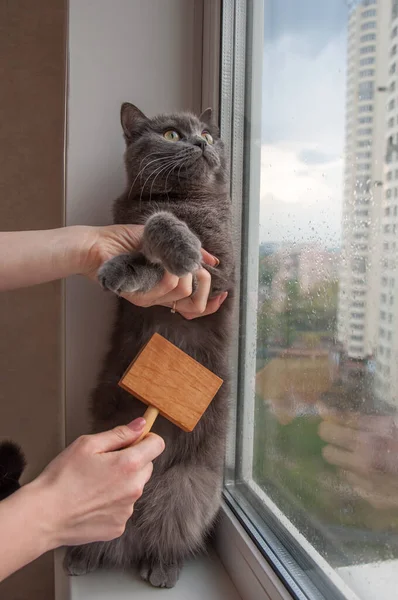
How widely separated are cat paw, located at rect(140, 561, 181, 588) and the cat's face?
2.77 feet

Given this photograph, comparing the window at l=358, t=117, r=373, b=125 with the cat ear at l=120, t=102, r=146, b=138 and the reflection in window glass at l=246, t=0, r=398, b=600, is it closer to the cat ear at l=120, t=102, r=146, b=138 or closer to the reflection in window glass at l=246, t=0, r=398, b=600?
the reflection in window glass at l=246, t=0, r=398, b=600

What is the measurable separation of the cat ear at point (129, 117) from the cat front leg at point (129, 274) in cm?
53

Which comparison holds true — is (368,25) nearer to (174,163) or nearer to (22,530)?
(174,163)

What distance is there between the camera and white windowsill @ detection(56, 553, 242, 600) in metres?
1.01

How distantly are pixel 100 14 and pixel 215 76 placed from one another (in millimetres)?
349

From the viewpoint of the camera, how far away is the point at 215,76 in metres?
1.30

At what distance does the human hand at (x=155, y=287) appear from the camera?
872 mm

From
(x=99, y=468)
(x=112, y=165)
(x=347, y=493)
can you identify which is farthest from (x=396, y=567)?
(x=112, y=165)

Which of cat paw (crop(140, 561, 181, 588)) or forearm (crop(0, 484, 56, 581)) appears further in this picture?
cat paw (crop(140, 561, 181, 588))

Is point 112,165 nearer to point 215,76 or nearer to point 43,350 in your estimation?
point 215,76

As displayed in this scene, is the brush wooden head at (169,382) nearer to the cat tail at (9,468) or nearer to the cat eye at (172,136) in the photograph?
the cat tail at (9,468)

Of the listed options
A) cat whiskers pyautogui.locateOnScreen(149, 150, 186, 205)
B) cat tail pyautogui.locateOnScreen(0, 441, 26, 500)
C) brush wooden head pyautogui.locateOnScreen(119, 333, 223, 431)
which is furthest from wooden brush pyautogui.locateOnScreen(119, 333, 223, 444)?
cat whiskers pyautogui.locateOnScreen(149, 150, 186, 205)

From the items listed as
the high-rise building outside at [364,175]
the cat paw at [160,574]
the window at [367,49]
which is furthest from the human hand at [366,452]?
the window at [367,49]

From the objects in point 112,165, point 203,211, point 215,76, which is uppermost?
point 215,76
